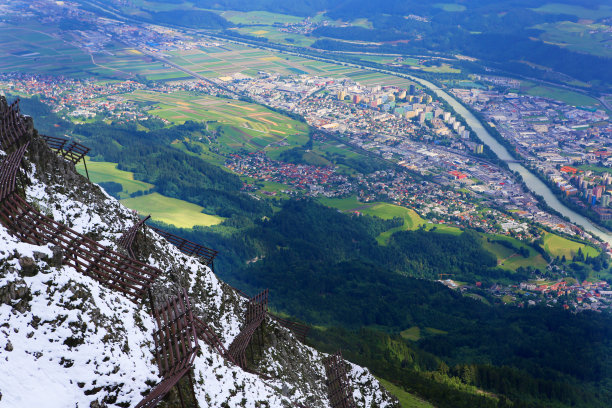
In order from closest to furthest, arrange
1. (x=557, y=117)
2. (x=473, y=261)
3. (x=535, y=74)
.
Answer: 1. (x=473, y=261)
2. (x=557, y=117)
3. (x=535, y=74)

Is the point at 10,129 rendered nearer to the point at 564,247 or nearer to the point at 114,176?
the point at 114,176

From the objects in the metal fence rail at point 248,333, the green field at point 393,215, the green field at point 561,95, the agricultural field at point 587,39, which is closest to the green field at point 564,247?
the green field at point 393,215

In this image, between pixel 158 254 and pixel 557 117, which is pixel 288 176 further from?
pixel 158 254

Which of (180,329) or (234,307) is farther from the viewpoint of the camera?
(234,307)

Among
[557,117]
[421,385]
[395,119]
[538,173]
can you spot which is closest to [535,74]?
[557,117]

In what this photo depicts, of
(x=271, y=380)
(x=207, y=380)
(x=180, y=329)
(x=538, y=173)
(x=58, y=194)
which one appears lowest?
(x=538, y=173)

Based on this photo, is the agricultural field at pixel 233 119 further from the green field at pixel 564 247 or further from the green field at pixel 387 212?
the green field at pixel 564 247

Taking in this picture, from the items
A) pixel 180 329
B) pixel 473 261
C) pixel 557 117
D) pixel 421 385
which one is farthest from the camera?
pixel 557 117
